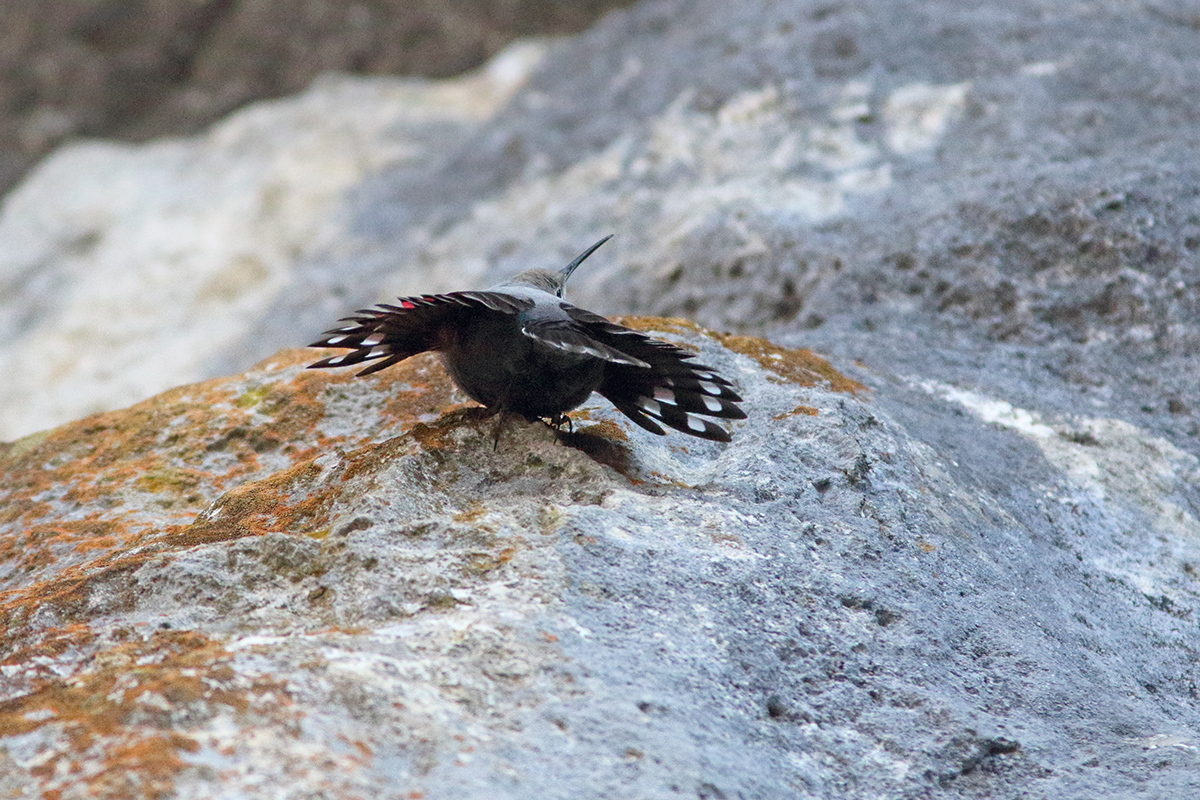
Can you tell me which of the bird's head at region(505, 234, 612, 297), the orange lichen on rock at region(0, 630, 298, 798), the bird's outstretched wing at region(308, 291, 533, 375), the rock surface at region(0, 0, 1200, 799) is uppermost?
the bird's outstretched wing at region(308, 291, 533, 375)

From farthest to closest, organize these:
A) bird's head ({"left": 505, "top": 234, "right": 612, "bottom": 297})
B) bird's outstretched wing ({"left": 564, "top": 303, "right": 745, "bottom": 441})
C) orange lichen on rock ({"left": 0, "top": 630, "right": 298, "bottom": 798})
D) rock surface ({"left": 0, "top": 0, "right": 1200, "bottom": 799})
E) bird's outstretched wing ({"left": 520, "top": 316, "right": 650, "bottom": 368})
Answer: bird's head ({"left": 505, "top": 234, "right": 612, "bottom": 297}), bird's outstretched wing ({"left": 564, "top": 303, "right": 745, "bottom": 441}), bird's outstretched wing ({"left": 520, "top": 316, "right": 650, "bottom": 368}), rock surface ({"left": 0, "top": 0, "right": 1200, "bottom": 799}), orange lichen on rock ({"left": 0, "top": 630, "right": 298, "bottom": 798})

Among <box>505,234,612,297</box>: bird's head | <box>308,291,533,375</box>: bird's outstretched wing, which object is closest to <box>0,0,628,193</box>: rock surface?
<box>505,234,612,297</box>: bird's head

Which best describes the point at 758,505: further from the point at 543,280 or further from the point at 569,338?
the point at 543,280

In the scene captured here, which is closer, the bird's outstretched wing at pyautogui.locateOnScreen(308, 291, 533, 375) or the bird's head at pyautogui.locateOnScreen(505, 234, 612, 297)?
the bird's outstretched wing at pyautogui.locateOnScreen(308, 291, 533, 375)

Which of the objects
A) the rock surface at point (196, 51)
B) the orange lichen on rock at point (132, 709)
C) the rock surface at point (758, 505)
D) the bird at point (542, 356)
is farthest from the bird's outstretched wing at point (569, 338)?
the rock surface at point (196, 51)

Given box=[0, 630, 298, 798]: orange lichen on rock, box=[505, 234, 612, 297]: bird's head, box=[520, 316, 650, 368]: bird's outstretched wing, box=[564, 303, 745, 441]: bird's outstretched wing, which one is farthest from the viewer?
box=[505, 234, 612, 297]: bird's head

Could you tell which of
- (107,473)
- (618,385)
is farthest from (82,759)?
(107,473)

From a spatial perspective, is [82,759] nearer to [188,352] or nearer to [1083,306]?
[1083,306]

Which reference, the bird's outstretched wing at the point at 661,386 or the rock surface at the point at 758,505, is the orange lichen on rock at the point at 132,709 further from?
the bird's outstretched wing at the point at 661,386

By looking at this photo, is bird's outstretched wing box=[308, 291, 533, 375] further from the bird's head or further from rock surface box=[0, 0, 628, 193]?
rock surface box=[0, 0, 628, 193]
